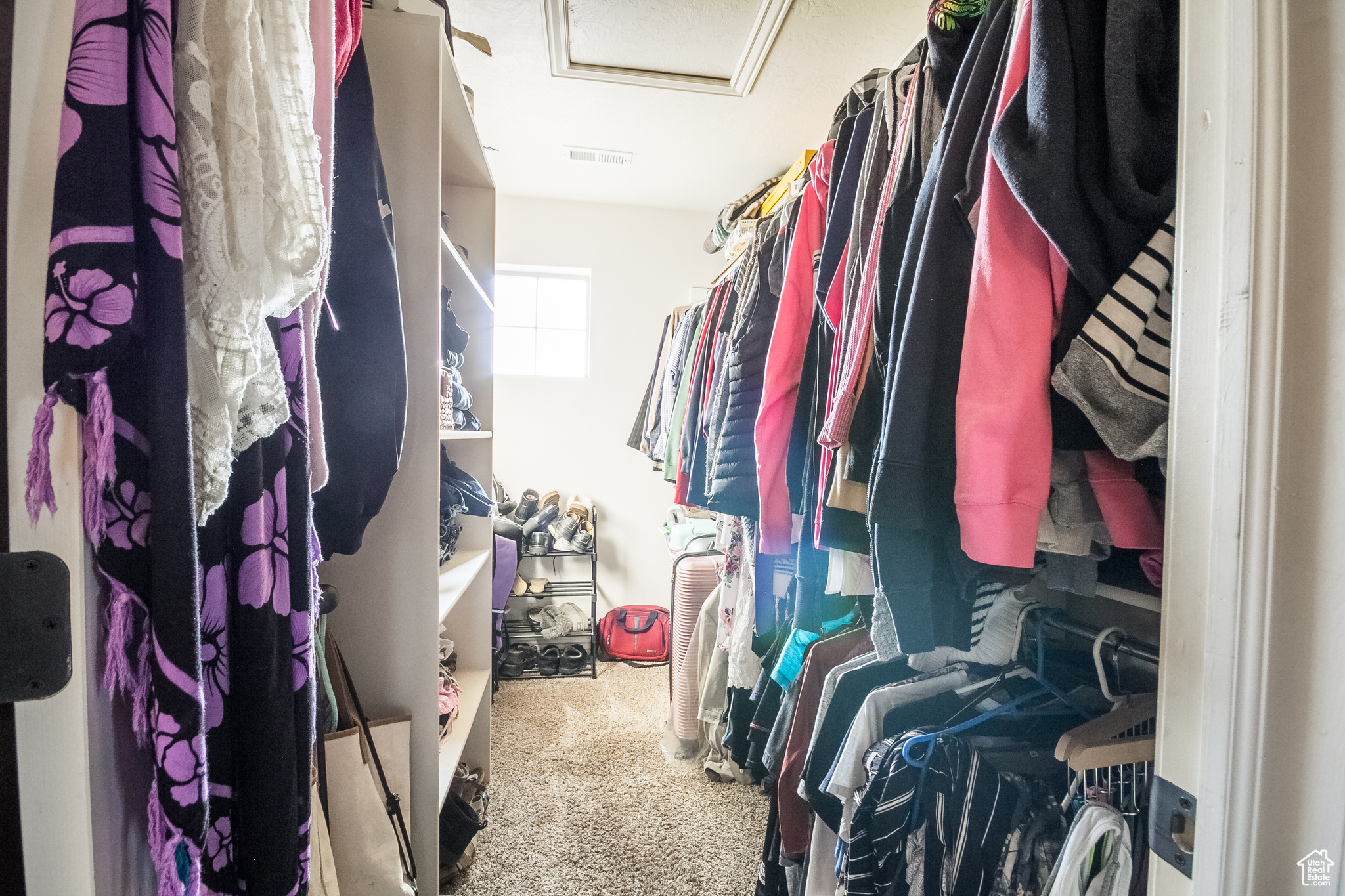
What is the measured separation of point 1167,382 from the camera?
450 mm

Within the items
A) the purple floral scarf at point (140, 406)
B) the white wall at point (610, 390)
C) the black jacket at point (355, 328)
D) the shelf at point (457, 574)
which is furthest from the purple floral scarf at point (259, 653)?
the white wall at point (610, 390)

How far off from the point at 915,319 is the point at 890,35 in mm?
1645

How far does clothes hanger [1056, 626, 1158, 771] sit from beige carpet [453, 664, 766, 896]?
109 cm

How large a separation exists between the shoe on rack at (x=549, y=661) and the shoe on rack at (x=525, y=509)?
0.63 metres

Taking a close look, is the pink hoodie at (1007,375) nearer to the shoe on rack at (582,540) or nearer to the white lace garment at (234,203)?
the white lace garment at (234,203)

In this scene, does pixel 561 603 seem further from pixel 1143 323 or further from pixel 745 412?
pixel 1143 323

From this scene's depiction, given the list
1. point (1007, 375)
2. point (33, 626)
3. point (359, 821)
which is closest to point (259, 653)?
point (33, 626)

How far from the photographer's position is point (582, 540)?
107 inches

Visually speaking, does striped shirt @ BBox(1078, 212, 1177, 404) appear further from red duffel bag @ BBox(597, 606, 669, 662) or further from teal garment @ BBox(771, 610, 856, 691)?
red duffel bag @ BBox(597, 606, 669, 662)

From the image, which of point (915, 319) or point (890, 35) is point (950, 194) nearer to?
point (915, 319)

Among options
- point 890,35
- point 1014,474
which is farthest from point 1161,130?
point 890,35

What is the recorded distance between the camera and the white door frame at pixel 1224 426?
12.9 inches

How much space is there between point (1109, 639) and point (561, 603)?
8.10ft

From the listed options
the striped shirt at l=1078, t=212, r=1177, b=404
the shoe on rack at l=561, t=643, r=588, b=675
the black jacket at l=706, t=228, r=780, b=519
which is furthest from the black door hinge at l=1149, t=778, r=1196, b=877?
the shoe on rack at l=561, t=643, r=588, b=675
